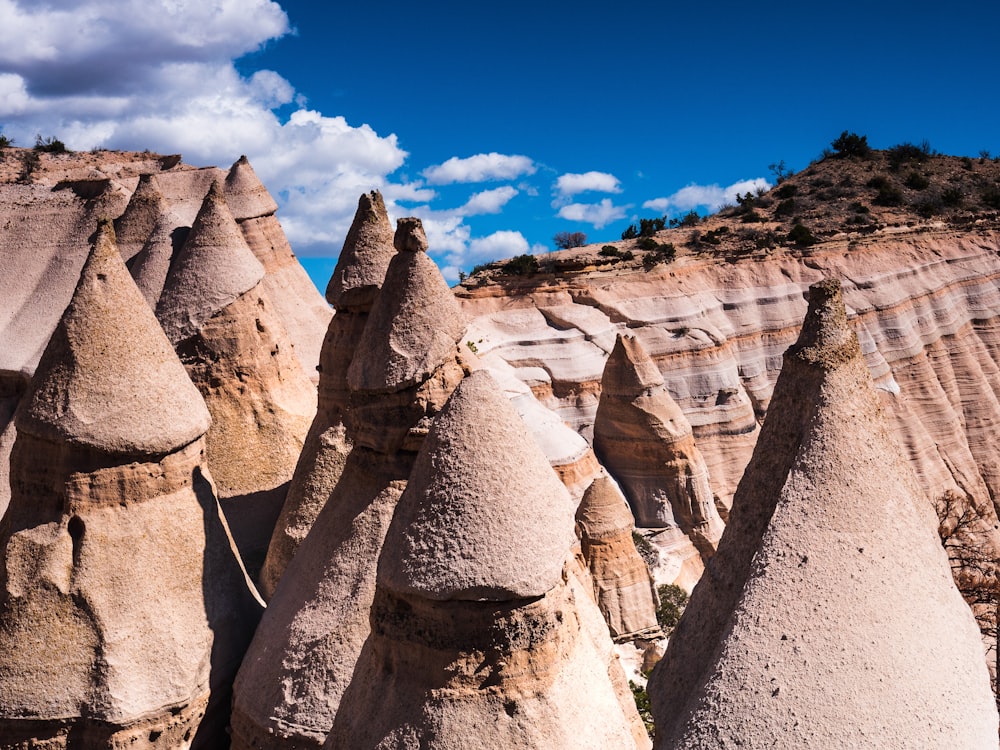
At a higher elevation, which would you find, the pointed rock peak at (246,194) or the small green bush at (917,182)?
the small green bush at (917,182)

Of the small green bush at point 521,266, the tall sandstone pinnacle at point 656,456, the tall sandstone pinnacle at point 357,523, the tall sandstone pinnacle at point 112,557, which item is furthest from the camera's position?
the small green bush at point 521,266

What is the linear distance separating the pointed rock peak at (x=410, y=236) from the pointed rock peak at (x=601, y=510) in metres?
8.22

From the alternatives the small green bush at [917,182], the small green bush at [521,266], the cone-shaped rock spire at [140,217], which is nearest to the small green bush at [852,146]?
the small green bush at [917,182]

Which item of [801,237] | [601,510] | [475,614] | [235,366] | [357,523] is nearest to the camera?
[475,614]

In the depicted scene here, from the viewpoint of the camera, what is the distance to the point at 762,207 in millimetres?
41438

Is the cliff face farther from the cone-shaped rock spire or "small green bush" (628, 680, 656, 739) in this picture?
"small green bush" (628, 680, 656, 739)

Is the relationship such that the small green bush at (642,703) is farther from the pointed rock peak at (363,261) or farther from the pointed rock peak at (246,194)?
the pointed rock peak at (246,194)

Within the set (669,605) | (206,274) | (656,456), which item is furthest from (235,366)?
(656,456)

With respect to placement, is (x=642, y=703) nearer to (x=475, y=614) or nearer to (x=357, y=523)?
(x=357, y=523)

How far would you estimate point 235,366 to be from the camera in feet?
40.1

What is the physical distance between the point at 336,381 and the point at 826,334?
6.19 metres

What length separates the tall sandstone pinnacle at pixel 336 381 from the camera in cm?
962

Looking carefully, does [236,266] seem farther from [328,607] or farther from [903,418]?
[903,418]

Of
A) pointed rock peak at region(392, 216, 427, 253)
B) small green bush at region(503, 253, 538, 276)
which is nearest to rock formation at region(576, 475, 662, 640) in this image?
pointed rock peak at region(392, 216, 427, 253)
